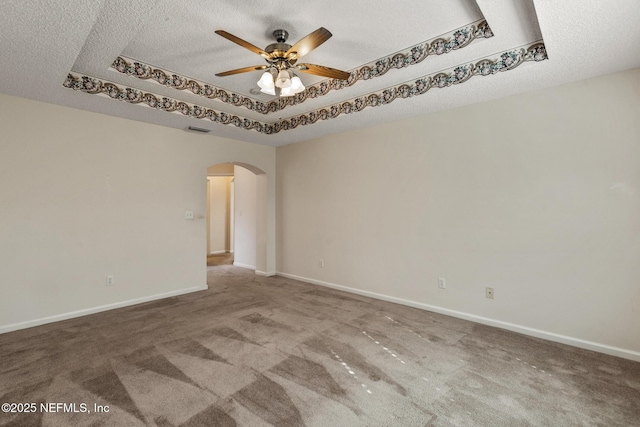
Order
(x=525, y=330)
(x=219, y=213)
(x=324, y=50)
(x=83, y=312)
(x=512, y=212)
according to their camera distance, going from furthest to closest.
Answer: (x=219, y=213) < (x=83, y=312) < (x=512, y=212) < (x=525, y=330) < (x=324, y=50)

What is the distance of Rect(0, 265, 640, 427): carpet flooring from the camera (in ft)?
5.90

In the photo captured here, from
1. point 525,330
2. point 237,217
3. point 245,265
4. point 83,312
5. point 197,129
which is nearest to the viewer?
point 525,330

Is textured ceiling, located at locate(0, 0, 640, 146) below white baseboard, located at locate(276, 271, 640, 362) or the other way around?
the other way around

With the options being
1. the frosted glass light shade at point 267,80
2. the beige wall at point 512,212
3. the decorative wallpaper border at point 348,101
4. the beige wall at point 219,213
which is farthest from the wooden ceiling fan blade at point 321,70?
the beige wall at point 219,213

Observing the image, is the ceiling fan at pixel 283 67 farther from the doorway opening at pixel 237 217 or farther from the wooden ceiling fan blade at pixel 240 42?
the doorway opening at pixel 237 217

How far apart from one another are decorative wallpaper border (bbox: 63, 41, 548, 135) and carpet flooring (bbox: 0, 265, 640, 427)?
248cm

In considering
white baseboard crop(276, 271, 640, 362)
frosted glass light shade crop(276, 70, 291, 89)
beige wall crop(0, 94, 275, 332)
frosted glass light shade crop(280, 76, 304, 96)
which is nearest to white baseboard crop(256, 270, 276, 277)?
beige wall crop(0, 94, 275, 332)

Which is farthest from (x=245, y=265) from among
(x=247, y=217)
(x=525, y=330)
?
(x=525, y=330)

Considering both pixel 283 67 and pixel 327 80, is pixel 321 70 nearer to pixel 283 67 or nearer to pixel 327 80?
pixel 283 67

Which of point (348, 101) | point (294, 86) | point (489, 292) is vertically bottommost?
point (489, 292)

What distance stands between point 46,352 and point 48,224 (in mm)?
1457

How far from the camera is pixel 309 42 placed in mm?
2094

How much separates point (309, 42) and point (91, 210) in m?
3.31

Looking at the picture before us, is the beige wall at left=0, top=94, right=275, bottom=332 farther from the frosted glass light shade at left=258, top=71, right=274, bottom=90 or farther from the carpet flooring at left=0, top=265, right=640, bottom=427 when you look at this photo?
the frosted glass light shade at left=258, top=71, right=274, bottom=90
